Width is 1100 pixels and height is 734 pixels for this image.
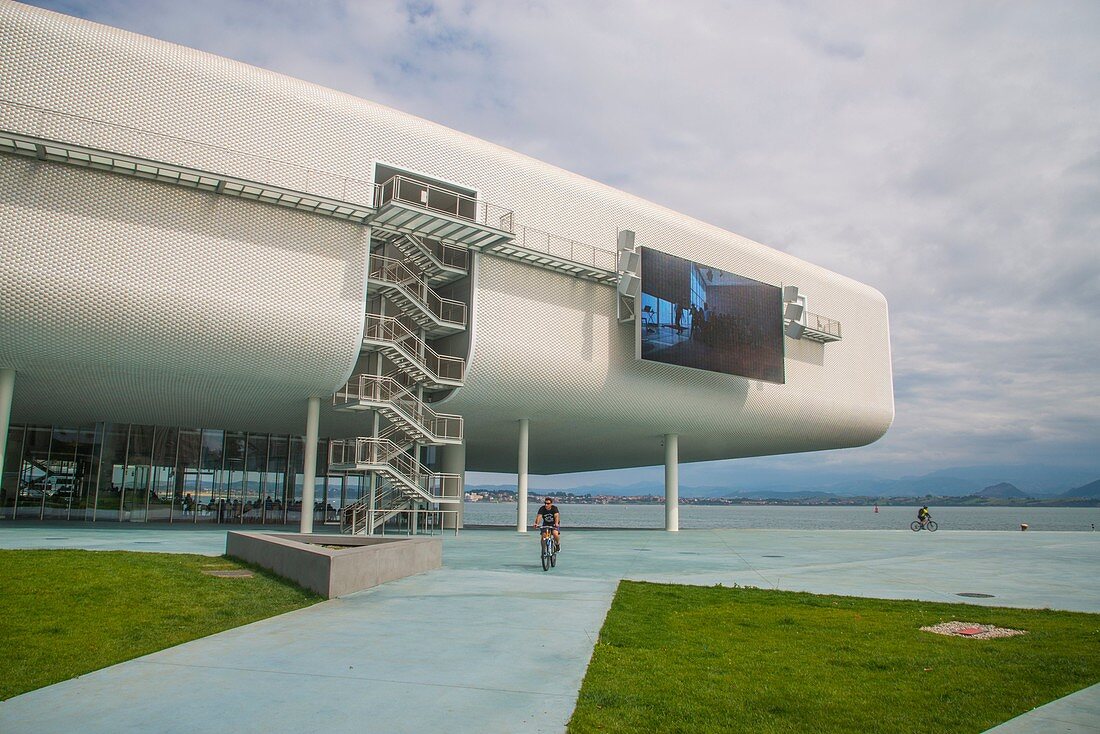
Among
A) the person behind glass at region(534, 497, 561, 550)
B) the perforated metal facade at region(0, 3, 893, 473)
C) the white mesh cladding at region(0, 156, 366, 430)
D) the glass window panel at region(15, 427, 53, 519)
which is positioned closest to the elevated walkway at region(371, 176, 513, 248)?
the perforated metal facade at region(0, 3, 893, 473)

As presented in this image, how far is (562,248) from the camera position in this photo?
1375 inches

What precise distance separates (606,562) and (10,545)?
50.3ft

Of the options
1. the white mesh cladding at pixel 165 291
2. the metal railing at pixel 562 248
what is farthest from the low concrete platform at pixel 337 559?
the metal railing at pixel 562 248

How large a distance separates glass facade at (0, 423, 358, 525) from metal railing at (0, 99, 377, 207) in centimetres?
1489

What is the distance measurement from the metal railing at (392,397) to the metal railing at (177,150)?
701 cm

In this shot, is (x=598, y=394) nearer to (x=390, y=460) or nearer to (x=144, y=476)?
(x=390, y=460)

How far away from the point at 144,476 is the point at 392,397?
17394mm

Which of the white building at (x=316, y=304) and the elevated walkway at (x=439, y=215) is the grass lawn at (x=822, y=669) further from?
the white building at (x=316, y=304)

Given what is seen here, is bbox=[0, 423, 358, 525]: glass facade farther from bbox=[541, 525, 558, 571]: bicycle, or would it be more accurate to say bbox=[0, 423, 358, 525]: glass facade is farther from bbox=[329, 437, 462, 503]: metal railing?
bbox=[541, 525, 558, 571]: bicycle

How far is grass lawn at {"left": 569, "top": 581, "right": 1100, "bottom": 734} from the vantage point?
6.38 meters

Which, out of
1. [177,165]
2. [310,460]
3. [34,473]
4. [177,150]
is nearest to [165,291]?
[177,165]

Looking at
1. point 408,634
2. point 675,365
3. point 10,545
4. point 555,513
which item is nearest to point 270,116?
point 10,545

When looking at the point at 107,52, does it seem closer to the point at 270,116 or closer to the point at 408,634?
the point at 270,116

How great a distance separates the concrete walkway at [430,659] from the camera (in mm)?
6188
